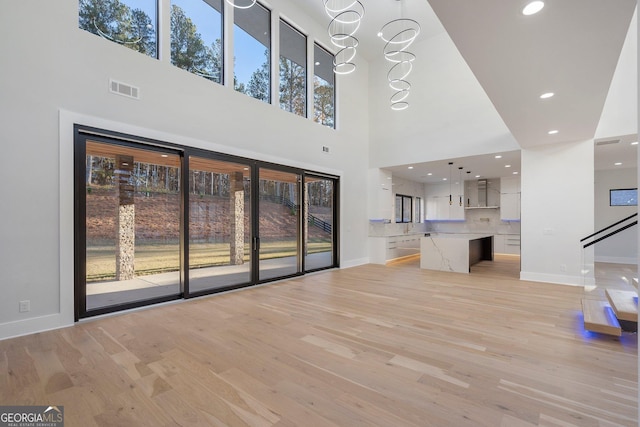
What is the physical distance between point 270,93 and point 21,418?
5.84 meters

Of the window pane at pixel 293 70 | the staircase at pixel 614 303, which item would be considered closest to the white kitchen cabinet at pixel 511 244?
the staircase at pixel 614 303

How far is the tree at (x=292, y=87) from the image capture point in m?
6.45

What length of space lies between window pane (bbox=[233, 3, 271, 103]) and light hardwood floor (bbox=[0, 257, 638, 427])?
4.17 m

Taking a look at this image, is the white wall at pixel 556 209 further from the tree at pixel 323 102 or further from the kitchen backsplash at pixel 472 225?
the tree at pixel 323 102

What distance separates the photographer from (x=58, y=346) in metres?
2.87

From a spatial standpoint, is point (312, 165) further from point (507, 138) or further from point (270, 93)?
point (507, 138)

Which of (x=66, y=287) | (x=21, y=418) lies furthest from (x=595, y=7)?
(x=66, y=287)

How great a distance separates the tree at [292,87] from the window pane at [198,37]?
1.56m

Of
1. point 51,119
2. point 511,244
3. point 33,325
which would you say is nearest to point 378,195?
point 511,244

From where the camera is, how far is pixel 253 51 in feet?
19.0

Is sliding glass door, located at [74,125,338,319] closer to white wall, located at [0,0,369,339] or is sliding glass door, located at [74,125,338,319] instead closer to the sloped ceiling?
white wall, located at [0,0,369,339]

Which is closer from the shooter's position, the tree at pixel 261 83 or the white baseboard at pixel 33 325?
the white baseboard at pixel 33 325

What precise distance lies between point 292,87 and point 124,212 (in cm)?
441

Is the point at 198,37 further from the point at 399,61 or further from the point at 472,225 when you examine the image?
the point at 472,225
